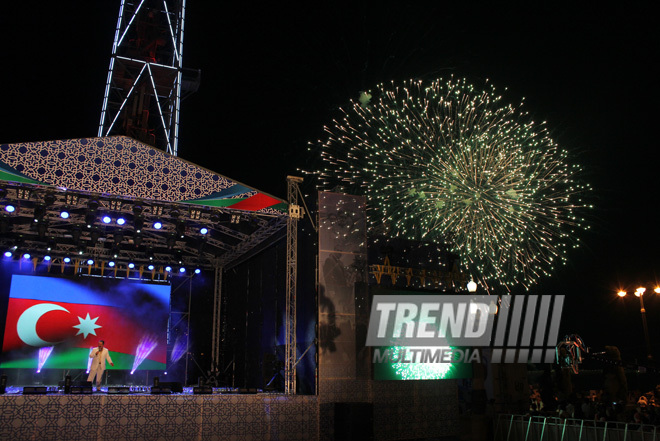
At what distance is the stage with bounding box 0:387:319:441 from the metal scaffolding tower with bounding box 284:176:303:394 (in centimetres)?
63

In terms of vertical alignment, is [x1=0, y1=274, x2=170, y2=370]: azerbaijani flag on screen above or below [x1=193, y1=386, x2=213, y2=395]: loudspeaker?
above

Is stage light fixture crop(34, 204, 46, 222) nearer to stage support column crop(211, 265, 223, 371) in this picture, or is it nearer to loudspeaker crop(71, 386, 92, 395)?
loudspeaker crop(71, 386, 92, 395)

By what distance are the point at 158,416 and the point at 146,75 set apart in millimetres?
14470

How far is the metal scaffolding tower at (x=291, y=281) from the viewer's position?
12.0m

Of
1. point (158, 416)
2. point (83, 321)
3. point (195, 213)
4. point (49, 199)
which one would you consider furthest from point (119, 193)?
point (83, 321)

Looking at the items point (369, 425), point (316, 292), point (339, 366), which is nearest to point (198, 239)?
point (316, 292)

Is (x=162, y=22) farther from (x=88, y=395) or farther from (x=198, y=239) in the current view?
(x=88, y=395)

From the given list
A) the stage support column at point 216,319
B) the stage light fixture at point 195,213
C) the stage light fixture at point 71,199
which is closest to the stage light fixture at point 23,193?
the stage light fixture at point 71,199

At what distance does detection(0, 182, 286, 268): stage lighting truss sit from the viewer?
11.6m

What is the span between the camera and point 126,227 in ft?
49.1

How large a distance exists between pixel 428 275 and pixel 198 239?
22.2 feet

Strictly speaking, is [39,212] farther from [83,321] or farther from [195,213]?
[83,321]

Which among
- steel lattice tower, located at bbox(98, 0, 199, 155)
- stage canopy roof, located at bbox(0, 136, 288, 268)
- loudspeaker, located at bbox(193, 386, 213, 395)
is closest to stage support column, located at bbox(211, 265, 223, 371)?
stage canopy roof, located at bbox(0, 136, 288, 268)

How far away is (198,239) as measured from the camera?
15945mm
